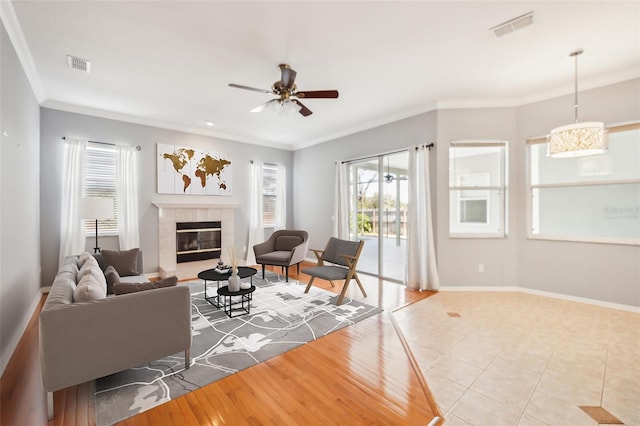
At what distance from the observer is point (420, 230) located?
15.1 feet

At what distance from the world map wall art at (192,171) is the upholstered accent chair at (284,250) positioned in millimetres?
1642

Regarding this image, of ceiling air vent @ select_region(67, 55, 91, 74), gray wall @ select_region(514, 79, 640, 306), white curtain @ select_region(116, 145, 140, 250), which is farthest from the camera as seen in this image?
white curtain @ select_region(116, 145, 140, 250)

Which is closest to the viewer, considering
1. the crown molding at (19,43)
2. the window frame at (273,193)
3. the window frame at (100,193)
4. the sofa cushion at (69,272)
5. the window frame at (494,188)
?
the crown molding at (19,43)

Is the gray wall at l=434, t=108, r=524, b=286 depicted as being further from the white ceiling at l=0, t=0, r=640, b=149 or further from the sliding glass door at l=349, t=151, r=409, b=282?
the sliding glass door at l=349, t=151, r=409, b=282

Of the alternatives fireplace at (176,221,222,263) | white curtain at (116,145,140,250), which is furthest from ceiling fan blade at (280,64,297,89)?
fireplace at (176,221,222,263)

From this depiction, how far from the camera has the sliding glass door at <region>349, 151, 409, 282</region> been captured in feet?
17.0

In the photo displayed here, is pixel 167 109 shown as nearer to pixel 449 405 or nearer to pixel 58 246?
pixel 58 246

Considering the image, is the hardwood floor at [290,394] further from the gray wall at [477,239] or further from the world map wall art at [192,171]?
the world map wall art at [192,171]

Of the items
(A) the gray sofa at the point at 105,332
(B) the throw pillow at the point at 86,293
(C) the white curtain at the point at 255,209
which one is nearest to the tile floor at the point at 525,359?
(A) the gray sofa at the point at 105,332

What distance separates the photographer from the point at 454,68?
11.1ft

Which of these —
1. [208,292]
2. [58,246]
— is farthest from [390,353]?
[58,246]

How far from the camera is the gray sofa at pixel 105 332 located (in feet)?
5.62

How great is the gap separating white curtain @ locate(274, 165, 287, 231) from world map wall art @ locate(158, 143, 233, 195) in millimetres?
1294

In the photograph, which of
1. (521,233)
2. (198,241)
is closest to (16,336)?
(198,241)
